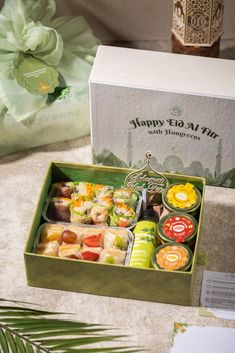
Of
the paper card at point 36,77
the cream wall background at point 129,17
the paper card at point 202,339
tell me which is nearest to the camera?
the paper card at point 202,339

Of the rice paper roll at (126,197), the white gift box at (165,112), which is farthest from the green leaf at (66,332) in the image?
the white gift box at (165,112)

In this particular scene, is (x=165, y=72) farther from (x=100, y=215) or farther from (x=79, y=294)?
(x=79, y=294)

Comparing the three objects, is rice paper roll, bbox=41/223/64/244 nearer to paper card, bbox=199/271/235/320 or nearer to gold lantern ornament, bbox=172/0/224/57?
paper card, bbox=199/271/235/320

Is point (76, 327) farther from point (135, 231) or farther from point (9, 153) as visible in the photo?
point (9, 153)

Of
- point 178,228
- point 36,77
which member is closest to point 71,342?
point 178,228

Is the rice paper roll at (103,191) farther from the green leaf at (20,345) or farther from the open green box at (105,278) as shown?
the green leaf at (20,345)
